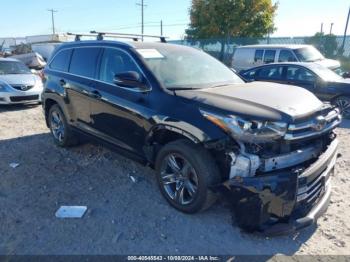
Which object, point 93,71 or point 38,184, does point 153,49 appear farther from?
point 38,184

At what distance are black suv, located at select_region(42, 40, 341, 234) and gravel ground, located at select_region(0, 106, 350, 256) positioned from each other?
0.29 meters

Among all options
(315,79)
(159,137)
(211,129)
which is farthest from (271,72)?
(211,129)

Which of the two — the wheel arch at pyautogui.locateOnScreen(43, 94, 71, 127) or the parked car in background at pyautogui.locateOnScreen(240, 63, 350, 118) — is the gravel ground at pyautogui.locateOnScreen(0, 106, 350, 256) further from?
the parked car in background at pyautogui.locateOnScreen(240, 63, 350, 118)

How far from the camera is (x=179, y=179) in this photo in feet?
11.5

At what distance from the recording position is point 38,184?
4.30 meters

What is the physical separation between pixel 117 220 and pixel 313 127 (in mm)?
2279

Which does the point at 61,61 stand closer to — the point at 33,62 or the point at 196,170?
the point at 196,170

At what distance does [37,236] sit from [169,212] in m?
1.39

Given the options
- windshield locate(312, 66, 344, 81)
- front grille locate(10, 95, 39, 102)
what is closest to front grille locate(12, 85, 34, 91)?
front grille locate(10, 95, 39, 102)

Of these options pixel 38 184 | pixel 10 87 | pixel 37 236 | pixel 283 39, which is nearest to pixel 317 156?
pixel 37 236

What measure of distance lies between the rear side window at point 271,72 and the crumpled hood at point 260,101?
5.68 meters

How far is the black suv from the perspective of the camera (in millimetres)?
2871

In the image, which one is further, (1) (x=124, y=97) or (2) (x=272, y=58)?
(2) (x=272, y=58)

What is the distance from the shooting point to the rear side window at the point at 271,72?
9242 millimetres
